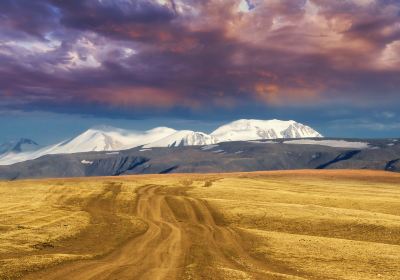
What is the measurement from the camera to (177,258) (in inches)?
1594

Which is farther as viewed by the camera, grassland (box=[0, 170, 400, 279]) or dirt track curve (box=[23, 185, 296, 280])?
grassland (box=[0, 170, 400, 279])

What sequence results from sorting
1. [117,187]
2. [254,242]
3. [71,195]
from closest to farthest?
1. [254,242]
2. [71,195]
3. [117,187]

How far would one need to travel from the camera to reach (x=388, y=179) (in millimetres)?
168500

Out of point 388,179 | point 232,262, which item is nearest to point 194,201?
point 232,262

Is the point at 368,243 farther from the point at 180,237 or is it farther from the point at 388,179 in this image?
the point at 388,179

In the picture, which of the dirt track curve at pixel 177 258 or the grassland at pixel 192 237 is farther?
the grassland at pixel 192 237

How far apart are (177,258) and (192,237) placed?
1245 cm

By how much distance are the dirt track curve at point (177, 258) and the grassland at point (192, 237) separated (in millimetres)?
87

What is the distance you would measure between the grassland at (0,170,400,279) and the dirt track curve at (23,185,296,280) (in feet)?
0.29

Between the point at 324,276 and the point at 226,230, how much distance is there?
24.0 meters

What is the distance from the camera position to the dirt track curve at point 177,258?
33.6 m

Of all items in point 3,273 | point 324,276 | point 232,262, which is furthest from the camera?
point 232,262

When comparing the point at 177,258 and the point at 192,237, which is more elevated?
the point at 192,237

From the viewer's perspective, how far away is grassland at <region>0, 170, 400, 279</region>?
36.2 meters
